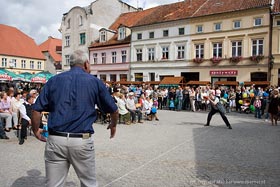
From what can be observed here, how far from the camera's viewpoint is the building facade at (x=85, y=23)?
38875mm

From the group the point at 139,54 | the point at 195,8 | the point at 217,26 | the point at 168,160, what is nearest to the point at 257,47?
the point at 217,26

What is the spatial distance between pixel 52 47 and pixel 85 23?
54.0ft

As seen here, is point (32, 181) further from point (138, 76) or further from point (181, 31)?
point (138, 76)

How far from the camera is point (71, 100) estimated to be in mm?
2764

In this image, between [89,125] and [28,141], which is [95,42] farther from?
[89,125]

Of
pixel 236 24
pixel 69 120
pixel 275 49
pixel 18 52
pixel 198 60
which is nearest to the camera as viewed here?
pixel 69 120

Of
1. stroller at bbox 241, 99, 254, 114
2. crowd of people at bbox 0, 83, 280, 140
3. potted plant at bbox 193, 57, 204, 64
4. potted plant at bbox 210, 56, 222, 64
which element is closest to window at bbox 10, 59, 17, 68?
crowd of people at bbox 0, 83, 280, 140

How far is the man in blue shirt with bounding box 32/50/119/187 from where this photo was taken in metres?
2.77

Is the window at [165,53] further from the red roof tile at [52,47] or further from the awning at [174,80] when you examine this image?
the red roof tile at [52,47]

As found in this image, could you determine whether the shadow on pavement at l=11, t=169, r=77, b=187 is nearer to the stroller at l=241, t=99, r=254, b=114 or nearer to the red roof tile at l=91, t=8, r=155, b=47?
the stroller at l=241, t=99, r=254, b=114

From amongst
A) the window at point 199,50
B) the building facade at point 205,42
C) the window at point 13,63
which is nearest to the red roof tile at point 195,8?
the building facade at point 205,42

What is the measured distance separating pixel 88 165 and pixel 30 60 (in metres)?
48.0

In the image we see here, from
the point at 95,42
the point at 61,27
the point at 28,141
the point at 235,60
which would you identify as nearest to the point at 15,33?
the point at 61,27

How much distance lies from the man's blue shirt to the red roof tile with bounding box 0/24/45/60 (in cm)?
4479
